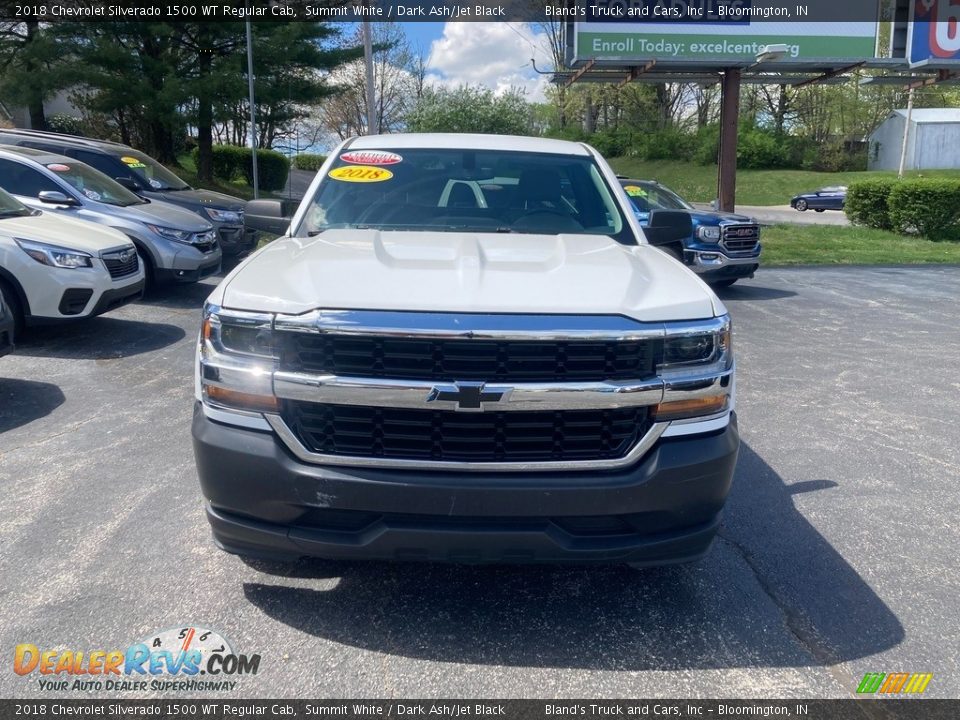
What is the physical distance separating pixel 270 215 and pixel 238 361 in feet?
6.38

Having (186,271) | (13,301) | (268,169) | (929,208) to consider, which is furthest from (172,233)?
(268,169)

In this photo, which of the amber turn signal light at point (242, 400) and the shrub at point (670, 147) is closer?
the amber turn signal light at point (242, 400)

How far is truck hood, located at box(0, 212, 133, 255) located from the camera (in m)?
7.62

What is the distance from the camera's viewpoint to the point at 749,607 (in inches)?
132

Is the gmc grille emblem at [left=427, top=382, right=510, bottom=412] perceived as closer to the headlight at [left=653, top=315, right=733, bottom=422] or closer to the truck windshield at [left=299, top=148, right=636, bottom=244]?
the headlight at [left=653, top=315, right=733, bottom=422]

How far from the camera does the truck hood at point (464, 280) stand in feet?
9.37

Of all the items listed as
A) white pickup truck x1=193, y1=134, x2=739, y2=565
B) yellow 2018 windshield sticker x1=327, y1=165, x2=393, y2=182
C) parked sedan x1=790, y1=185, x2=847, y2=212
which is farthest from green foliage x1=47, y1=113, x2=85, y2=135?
parked sedan x1=790, y1=185, x2=847, y2=212

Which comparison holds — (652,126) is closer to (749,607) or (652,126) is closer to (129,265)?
(129,265)

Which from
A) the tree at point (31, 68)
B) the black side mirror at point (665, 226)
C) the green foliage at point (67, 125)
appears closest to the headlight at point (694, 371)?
the black side mirror at point (665, 226)

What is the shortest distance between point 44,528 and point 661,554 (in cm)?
293

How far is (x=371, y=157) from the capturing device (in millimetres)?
4711

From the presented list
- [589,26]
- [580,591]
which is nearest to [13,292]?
[580,591]

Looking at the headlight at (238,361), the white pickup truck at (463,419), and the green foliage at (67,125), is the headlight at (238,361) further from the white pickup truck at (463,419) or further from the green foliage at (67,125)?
the green foliage at (67,125)

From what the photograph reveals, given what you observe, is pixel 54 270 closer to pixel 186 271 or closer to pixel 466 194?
pixel 186 271
